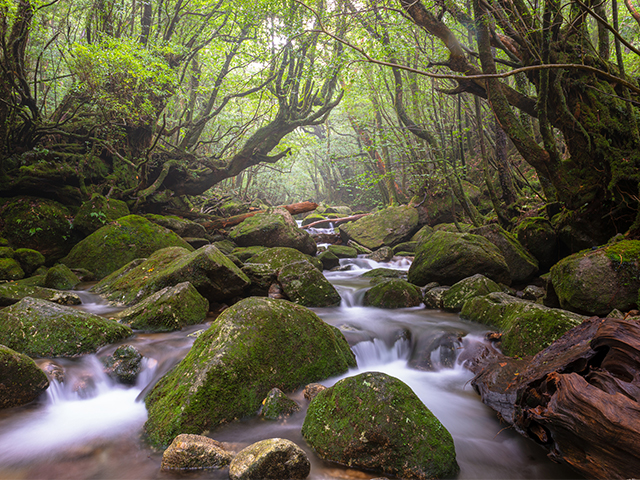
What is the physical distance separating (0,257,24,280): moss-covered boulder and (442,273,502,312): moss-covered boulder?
28.6 feet

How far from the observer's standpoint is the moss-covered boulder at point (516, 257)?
772cm

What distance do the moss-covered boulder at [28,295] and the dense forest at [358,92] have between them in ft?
14.9

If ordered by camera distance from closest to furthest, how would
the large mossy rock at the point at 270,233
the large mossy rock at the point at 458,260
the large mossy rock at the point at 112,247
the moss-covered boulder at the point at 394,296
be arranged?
the moss-covered boulder at the point at 394,296 < the large mossy rock at the point at 458,260 < the large mossy rock at the point at 112,247 < the large mossy rock at the point at 270,233

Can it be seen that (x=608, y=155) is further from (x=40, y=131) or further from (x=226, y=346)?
(x=40, y=131)

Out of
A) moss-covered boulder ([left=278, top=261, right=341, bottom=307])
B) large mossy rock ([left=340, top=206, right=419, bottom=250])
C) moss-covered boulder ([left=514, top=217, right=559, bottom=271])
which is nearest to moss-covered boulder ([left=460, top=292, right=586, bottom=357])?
moss-covered boulder ([left=278, top=261, right=341, bottom=307])

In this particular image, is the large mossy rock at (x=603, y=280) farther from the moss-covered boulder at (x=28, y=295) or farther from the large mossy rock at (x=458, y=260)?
the moss-covered boulder at (x=28, y=295)

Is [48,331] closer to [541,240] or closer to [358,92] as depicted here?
[541,240]

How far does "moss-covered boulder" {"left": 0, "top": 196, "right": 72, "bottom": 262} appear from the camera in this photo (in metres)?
8.40

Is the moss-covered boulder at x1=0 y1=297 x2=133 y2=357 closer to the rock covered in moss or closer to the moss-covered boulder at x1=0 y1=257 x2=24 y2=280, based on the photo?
the rock covered in moss

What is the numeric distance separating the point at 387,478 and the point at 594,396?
1476 mm

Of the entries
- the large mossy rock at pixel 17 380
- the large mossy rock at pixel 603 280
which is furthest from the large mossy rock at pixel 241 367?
the large mossy rock at pixel 603 280

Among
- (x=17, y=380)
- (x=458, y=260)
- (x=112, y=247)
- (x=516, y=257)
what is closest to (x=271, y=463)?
(x=17, y=380)

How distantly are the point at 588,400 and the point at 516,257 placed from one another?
620 centimetres

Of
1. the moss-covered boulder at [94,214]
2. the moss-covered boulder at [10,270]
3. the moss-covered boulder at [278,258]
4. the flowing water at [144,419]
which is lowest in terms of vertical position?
the flowing water at [144,419]
